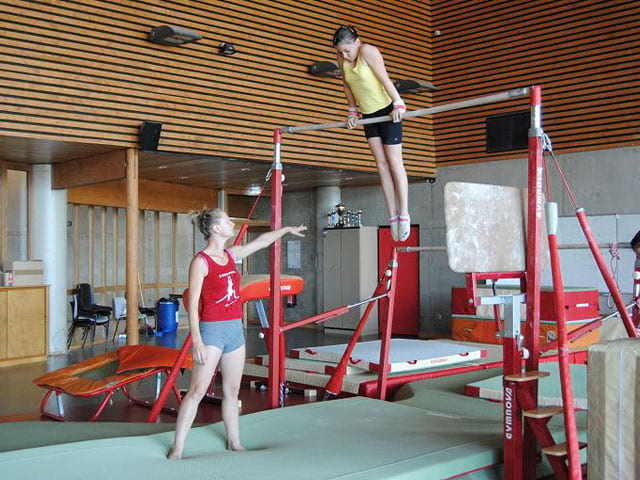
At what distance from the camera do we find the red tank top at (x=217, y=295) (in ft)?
12.5

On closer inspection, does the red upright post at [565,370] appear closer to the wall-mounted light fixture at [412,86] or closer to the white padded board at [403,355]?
the white padded board at [403,355]

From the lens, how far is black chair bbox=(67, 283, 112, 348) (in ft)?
38.5

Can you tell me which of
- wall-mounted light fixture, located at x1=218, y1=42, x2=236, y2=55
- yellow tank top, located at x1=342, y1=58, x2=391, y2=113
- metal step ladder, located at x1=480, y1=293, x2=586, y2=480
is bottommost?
metal step ladder, located at x1=480, y1=293, x2=586, y2=480

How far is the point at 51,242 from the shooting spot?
36.4ft

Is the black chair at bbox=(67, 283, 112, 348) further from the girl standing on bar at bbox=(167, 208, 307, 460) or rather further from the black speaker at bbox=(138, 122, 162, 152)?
the girl standing on bar at bbox=(167, 208, 307, 460)

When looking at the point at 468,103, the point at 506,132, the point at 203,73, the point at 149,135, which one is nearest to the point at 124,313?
the point at 149,135

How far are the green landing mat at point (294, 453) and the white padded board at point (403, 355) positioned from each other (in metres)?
2.20

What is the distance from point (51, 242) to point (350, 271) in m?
6.12

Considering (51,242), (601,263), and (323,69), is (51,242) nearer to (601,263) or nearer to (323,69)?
(323,69)

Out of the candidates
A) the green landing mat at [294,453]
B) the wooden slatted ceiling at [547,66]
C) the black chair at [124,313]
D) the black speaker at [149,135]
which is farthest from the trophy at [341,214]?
the green landing mat at [294,453]

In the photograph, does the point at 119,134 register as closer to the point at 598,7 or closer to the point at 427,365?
the point at 427,365

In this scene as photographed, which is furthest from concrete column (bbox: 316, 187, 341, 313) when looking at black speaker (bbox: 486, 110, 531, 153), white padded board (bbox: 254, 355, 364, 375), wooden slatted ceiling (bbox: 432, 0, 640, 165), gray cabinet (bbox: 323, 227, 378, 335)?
white padded board (bbox: 254, 355, 364, 375)

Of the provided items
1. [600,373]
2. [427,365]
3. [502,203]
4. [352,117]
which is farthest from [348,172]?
[600,373]

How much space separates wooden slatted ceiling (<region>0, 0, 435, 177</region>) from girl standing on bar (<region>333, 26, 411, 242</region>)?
5011 millimetres
